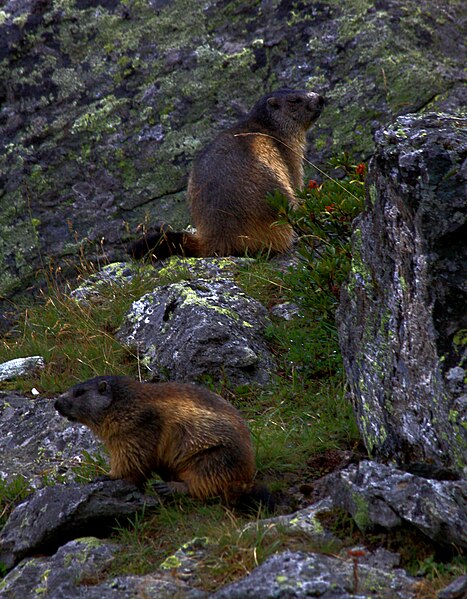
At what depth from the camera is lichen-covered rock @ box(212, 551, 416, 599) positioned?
12.6 ft

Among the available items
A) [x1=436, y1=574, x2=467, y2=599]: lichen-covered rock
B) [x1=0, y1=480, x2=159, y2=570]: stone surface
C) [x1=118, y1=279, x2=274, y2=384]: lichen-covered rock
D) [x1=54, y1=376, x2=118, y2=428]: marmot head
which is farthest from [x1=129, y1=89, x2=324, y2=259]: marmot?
[x1=436, y1=574, x2=467, y2=599]: lichen-covered rock

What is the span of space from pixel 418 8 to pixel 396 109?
1.61 m

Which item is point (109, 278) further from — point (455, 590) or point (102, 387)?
point (455, 590)

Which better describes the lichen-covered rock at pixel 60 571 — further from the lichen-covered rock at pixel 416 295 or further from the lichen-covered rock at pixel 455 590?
the lichen-covered rock at pixel 455 590

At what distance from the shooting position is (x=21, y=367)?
7.65 metres

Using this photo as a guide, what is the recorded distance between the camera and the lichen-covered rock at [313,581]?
152 inches

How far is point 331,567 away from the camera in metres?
4.09

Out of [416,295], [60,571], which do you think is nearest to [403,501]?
[416,295]

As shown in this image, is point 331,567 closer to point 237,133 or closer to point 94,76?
point 237,133

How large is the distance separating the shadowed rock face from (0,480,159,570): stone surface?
14.1ft

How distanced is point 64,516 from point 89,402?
1.06 m

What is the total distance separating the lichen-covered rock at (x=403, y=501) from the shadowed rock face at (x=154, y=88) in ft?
17.2

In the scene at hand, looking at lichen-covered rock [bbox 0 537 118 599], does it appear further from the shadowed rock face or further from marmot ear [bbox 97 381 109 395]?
the shadowed rock face

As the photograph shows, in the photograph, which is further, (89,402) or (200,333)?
(200,333)
